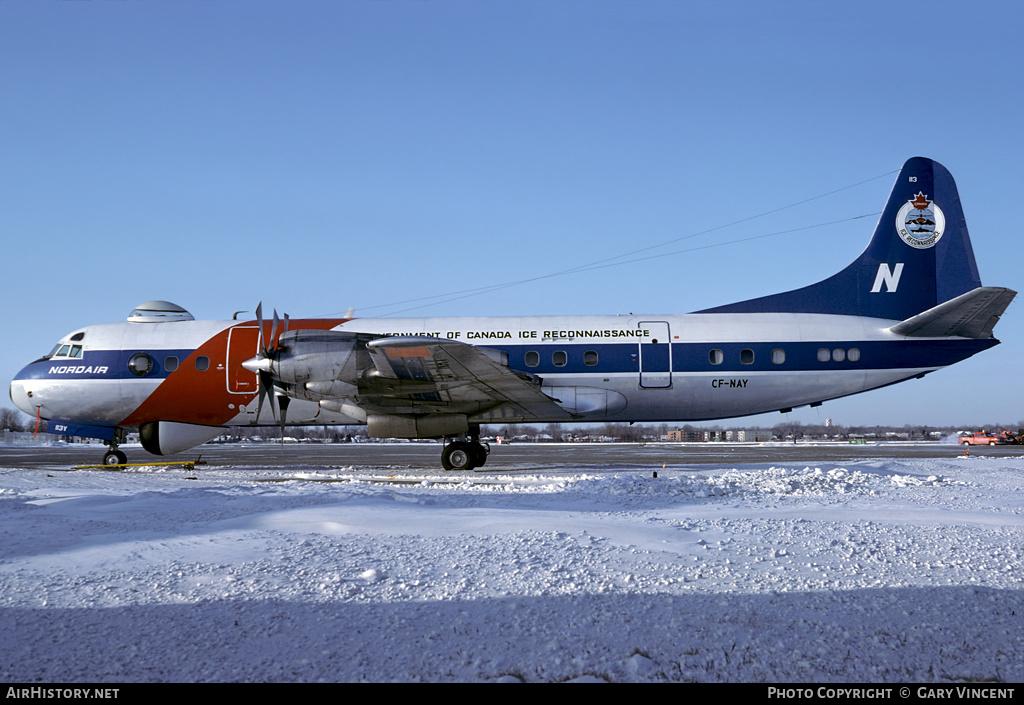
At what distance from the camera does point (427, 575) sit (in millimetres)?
5227

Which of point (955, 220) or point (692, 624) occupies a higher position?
point (955, 220)

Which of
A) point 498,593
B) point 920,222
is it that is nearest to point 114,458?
point 498,593

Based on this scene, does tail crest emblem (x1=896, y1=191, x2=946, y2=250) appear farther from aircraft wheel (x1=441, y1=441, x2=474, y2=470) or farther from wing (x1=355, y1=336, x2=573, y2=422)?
aircraft wheel (x1=441, y1=441, x2=474, y2=470)

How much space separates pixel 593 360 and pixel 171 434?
1180 centimetres

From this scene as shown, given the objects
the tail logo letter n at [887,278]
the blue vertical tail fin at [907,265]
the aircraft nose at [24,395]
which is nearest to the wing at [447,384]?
the blue vertical tail fin at [907,265]

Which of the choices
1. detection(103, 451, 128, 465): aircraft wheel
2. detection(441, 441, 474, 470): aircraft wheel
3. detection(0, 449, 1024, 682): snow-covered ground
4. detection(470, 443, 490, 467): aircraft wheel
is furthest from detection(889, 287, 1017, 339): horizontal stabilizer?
detection(103, 451, 128, 465): aircraft wheel

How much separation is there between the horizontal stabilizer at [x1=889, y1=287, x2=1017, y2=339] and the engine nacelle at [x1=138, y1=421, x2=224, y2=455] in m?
18.7

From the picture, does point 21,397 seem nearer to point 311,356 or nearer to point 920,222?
point 311,356

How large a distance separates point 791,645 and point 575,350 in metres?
13.6

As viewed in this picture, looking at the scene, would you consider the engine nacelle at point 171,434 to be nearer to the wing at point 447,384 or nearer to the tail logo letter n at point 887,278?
the wing at point 447,384

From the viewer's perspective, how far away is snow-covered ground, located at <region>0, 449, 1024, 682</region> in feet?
12.3

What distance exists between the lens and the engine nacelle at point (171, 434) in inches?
719

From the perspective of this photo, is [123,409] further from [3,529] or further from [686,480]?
[686,480]

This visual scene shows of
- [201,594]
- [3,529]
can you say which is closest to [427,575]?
[201,594]
